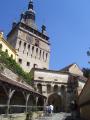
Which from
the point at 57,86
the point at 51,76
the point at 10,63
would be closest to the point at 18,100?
the point at 10,63

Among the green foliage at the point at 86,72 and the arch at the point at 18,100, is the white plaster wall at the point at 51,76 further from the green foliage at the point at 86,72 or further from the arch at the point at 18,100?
the arch at the point at 18,100

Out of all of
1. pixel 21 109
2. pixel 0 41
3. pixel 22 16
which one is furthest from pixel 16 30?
pixel 21 109

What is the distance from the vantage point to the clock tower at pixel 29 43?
2438 inches

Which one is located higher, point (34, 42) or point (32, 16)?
point (32, 16)

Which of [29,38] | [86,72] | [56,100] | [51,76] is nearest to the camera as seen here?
[56,100]

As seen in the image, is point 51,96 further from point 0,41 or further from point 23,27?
point 23,27

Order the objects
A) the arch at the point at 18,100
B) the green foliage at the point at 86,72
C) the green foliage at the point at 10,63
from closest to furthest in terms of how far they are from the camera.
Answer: the arch at the point at 18,100, the green foliage at the point at 10,63, the green foliage at the point at 86,72

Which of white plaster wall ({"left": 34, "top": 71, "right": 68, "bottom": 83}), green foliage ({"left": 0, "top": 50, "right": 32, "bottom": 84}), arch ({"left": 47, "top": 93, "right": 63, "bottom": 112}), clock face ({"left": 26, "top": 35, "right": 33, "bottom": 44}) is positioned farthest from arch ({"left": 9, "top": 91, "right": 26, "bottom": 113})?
clock face ({"left": 26, "top": 35, "right": 33, "bottom": 44})

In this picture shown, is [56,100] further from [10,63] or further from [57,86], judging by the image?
[10,63]

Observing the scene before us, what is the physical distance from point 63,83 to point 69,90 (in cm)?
161

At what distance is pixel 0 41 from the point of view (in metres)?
41.2

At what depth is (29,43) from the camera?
6506 centimetres

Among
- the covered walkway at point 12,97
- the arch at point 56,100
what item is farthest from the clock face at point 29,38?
the covered walkway at point 12,97

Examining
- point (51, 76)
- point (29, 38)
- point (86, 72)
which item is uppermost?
point (29, 38)
